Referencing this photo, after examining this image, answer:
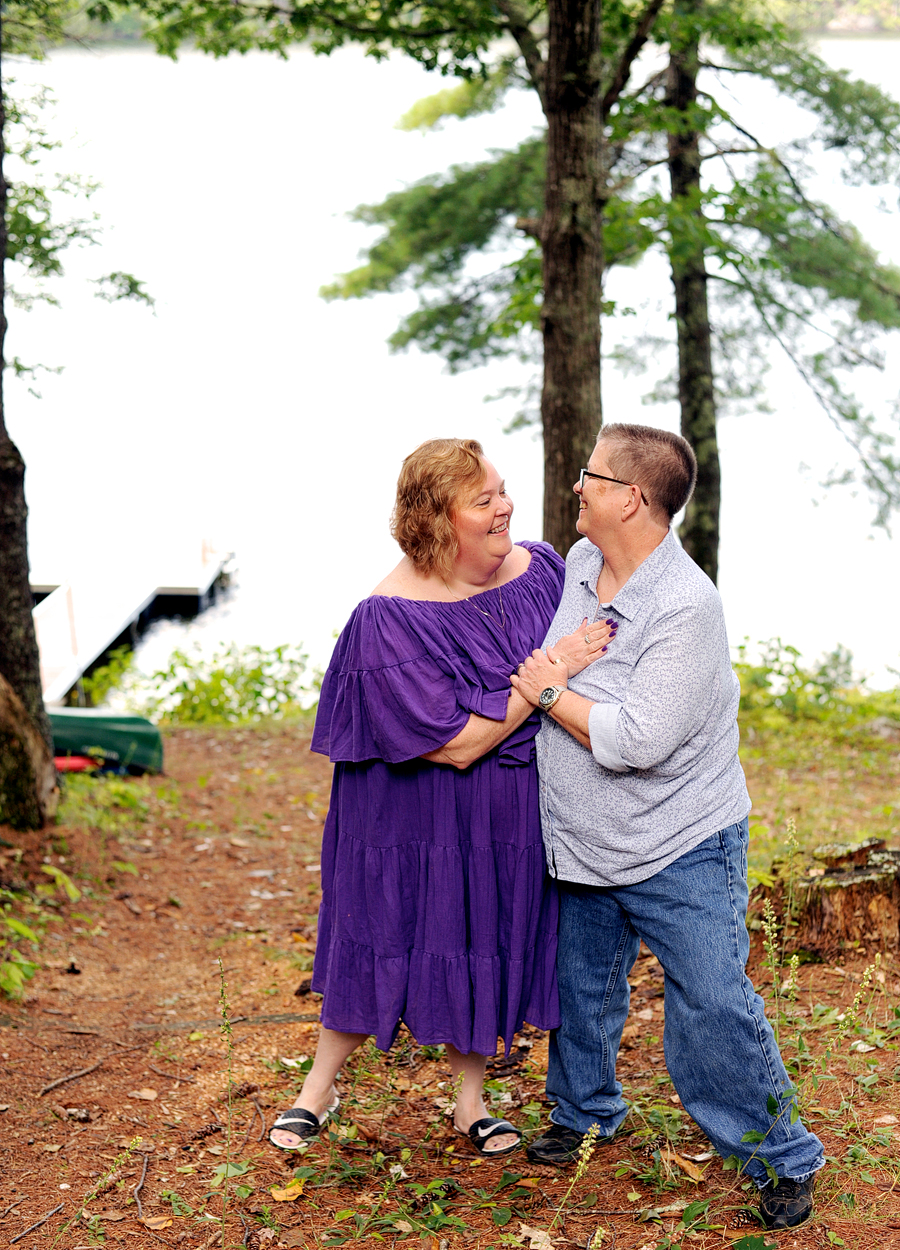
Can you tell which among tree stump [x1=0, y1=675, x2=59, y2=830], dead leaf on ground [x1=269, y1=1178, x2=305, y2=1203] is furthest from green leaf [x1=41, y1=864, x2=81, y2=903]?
dead leaf on ground [x1=269, y1=1178, x2=305, y2=1203]

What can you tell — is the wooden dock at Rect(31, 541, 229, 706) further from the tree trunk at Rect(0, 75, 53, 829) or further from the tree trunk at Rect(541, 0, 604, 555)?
the tree trunk at Rect(541, 0, 604, 555)

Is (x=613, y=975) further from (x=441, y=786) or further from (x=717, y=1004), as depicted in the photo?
(x=441, y=786)

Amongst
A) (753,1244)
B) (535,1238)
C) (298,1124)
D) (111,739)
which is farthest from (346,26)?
(753,1244)

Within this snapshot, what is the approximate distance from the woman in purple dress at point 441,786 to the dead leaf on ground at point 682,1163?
1.42ft

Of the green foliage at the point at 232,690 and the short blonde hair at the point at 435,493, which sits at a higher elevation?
the short blonde hair at the point at 435,493

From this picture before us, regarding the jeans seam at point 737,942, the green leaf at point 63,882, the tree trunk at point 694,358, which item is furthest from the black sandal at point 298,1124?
the tree trunk at point 694,358

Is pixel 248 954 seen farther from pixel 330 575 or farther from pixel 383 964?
pixel 330 575

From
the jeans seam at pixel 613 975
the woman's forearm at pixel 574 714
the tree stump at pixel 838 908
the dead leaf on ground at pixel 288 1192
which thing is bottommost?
the dead leaf on ground at pixel 288 1192

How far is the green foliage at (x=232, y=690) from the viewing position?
10.6 metres

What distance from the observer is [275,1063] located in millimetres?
3562

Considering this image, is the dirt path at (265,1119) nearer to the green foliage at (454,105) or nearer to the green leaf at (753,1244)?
the green leaf at (753,1244)

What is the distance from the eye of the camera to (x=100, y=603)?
17453 millimetres

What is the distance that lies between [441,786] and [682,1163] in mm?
1106

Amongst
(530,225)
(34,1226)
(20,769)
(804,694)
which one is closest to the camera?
(34,1226)
